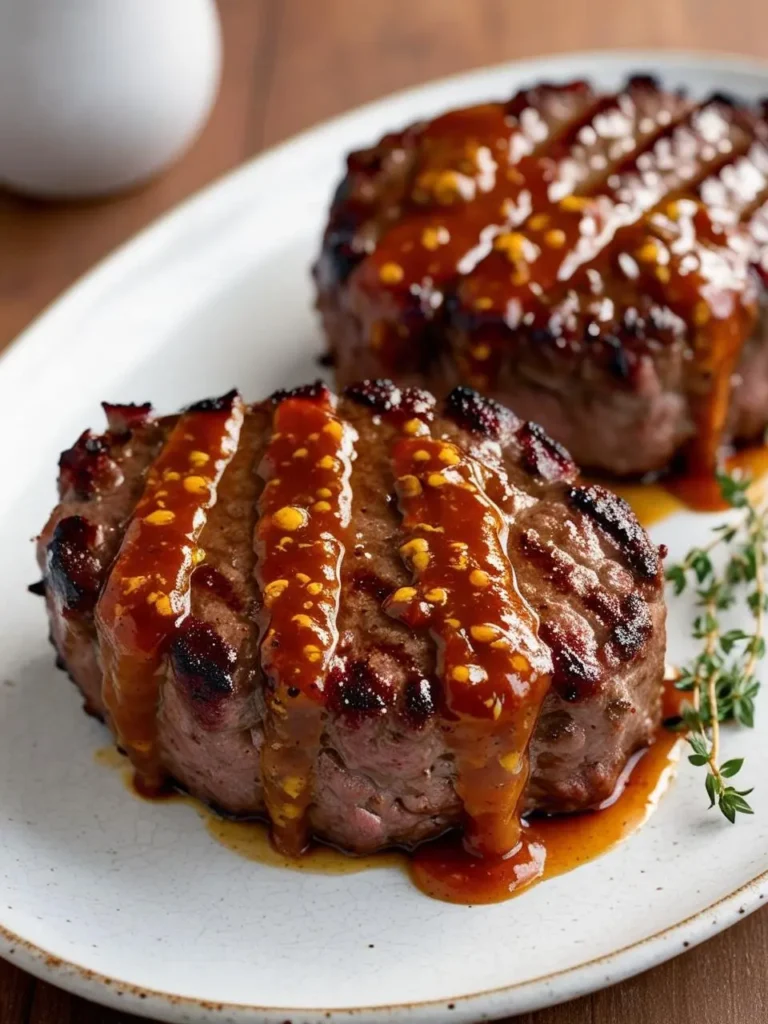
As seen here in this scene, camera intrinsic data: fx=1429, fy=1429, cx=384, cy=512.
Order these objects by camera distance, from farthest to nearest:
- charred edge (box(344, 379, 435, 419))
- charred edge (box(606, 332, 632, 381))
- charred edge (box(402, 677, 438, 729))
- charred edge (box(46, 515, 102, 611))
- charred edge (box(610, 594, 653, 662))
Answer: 1. charred edge (box(606, 332, 632, 381))
2. charred edge (box(344, 379, 435, 419))
3. charred edge (box(46, 515, 102, 611))
4. charred edge (box(610, 594, 653, 662))
5. charred edge (box(402, 677, 438, 729))

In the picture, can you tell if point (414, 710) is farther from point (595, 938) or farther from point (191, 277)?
point (191, 277)

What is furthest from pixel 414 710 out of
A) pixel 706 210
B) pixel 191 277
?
pixel 191 277

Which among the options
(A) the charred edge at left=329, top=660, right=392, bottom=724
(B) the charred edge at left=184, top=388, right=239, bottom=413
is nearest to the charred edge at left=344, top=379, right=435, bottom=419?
(B) the charred edge at left=184, top=388, right=239, bottom=413

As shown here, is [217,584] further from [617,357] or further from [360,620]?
[617,357]

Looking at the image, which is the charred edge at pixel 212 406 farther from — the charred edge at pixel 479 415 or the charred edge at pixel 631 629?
the charred edge at pixel 631 629

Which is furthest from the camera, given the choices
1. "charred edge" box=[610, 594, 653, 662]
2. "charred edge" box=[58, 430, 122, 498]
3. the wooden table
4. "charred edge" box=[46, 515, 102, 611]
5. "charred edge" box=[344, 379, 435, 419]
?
the wooden table

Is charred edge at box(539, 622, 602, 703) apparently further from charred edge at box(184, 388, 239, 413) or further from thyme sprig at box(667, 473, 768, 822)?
charred edge at box(184, 388, 239, 413)

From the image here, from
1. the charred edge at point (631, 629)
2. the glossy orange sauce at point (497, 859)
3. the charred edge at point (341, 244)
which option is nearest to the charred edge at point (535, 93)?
the charred edge at point (341, 244)
